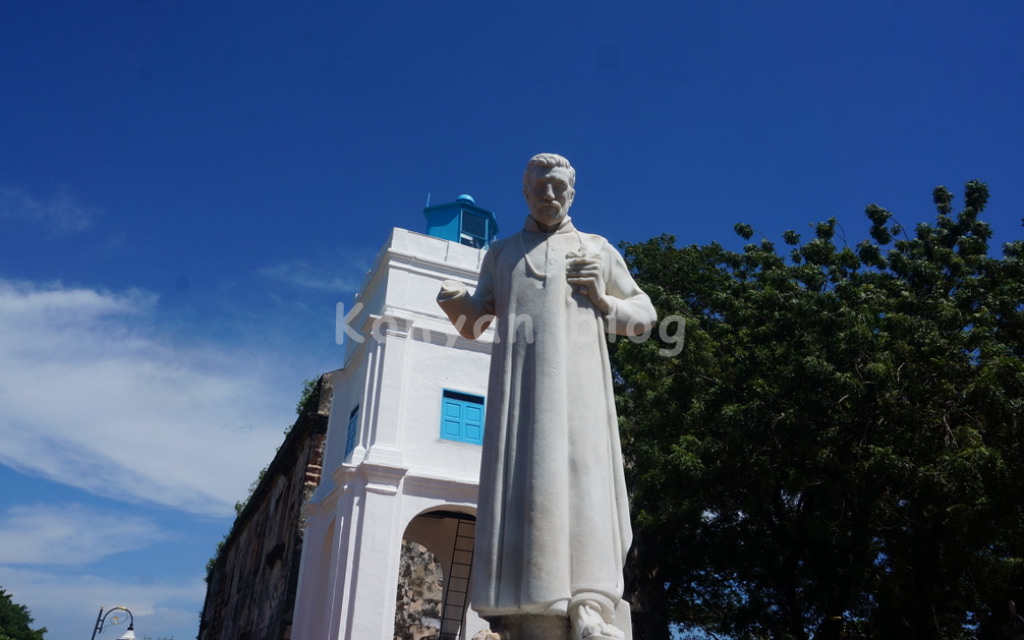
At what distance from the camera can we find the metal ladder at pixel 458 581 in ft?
42.1

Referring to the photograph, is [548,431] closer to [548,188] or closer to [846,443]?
[548,188]

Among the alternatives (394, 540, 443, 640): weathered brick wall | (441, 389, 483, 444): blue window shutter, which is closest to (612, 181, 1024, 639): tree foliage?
(441, 389, 483, 444): blue window shutter

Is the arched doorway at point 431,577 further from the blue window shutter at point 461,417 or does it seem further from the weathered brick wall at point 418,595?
the blue window shutter at point 461,417

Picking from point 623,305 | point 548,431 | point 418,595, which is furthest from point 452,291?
point 418,595

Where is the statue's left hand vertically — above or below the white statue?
above

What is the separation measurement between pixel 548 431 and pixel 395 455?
898 centimetres

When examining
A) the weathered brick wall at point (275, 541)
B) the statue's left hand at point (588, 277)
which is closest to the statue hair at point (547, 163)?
the statue's left hand at point (588, 277)

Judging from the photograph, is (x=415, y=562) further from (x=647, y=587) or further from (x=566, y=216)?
(x=566, y=216)

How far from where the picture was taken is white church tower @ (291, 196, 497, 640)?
1133 centimetres

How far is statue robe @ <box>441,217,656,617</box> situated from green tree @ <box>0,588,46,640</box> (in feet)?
134

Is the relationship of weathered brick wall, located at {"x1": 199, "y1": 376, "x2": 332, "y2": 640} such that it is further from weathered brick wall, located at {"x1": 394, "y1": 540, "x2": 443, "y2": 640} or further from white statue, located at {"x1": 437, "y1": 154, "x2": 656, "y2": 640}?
white statue, located at {"x1": 437, "y1": 154, "x2": 656, "y2": 640}

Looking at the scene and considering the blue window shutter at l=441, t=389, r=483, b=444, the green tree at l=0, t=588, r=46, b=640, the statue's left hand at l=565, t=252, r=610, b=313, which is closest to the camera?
the statue's left hand at l=565, t=252, r=610, b=313

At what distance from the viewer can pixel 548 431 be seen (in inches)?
129

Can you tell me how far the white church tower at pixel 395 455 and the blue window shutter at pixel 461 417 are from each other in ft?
0.05
